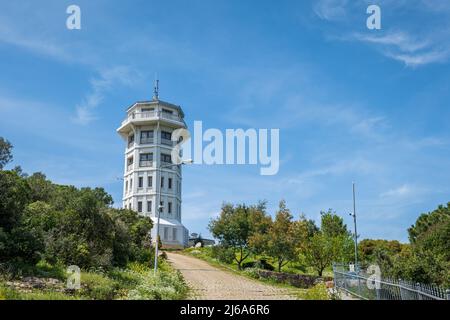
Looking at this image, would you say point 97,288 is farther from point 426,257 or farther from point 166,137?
point 166,137

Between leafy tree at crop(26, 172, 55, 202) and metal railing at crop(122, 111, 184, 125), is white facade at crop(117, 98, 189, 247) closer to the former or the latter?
metal railing at crop(122, 111, 184, 125)

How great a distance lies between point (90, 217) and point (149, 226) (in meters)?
14.9

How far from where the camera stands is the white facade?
59.5 metres

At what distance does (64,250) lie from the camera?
2375 cm

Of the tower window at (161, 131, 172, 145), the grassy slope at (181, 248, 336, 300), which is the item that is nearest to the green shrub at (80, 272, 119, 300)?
the grassy slope at (181, 248, 336, 300)

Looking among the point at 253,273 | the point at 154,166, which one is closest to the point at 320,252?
the point at 253,273

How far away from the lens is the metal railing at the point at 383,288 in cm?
1359

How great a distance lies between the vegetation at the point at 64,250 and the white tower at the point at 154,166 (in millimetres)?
24250

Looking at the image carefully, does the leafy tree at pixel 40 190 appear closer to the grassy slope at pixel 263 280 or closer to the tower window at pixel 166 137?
the grassy slope at pixel 263 280

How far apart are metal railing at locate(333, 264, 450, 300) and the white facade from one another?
1501 inches

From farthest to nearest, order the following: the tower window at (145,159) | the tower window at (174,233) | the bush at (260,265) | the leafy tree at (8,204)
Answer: the tower window at (145,159), the tower window at (174,233), the bush at (260,265), the leafy tree at (8,204)

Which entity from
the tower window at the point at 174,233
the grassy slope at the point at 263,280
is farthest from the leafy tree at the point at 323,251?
the tower window at the point at 174,233
